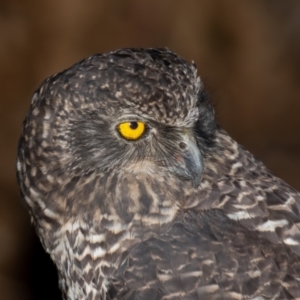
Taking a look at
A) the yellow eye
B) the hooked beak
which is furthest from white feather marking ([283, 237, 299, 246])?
the yellow eye

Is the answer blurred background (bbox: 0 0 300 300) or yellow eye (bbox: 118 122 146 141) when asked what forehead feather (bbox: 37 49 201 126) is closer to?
yellow eye (bbox: 118 122 146 141)

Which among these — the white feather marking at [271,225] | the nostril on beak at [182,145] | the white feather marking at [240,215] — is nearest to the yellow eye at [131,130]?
the nostril on beak at [182,145]

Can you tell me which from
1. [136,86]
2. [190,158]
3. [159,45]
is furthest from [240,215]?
[159,45]

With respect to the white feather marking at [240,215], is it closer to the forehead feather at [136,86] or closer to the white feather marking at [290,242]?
the white feather marking at [290,242]

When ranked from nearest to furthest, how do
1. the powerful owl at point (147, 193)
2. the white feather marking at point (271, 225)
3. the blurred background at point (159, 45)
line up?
the powerful owl at point (147, 193) → the white feather marking at point (271, 225) → the blurred background at point (159, 45)

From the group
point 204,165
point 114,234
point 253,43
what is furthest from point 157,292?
point 253,43

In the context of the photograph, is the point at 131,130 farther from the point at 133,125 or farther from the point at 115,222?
the point at 115,222
